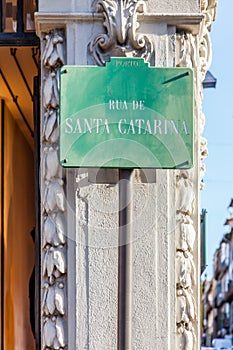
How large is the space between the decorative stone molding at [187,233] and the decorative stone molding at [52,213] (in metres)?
0.76

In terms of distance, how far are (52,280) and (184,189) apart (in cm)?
107

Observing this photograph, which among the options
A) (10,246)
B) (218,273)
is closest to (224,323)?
(218,273)

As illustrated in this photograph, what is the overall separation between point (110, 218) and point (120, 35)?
4.01 feet

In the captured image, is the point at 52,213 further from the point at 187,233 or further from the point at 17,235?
the point at 17,235

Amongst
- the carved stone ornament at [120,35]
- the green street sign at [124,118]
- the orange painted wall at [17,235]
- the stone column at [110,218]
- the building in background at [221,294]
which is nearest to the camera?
the green street sign at [124,118]

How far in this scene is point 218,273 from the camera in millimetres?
107750

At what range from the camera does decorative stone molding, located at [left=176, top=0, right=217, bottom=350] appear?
26.9 feet

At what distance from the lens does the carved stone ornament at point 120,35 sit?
828 cm

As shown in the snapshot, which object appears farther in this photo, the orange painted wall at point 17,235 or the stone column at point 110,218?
the orange painted wall at point 17,235

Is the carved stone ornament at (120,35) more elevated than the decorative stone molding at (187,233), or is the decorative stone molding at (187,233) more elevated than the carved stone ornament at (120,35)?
the carved stone ornament at (120,35)

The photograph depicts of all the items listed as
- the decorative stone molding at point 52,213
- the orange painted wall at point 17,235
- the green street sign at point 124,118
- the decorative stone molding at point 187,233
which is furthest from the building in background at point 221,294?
the green street sign at point 124,118

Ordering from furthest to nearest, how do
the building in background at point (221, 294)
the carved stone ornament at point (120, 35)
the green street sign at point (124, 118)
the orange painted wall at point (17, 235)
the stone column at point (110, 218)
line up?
the building in background at point (221, 294)
the orange painted wall at point (17, 235)
the carved stone ornament at point (120, 35)
the stone column at point (110, 218)
the green street sign at point (124, 118)

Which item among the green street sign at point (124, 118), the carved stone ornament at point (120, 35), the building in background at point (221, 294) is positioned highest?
the carved stone ornament at point (120, 35)

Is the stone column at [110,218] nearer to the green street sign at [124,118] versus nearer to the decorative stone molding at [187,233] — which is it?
the decorative stone molding at [187,233]
